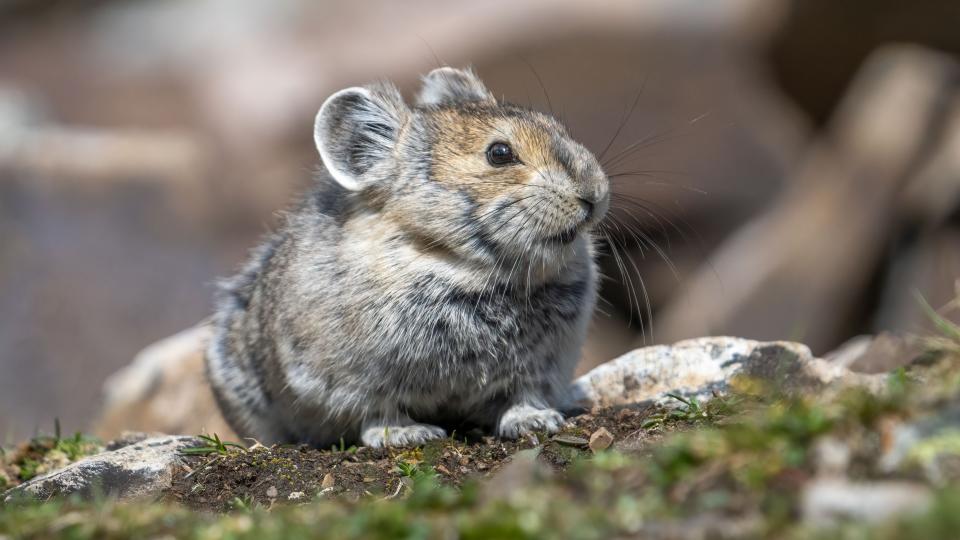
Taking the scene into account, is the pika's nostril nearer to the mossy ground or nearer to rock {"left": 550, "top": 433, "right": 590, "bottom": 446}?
rock {"left": 550, "top": 433, "right": 590, "bottom": 446}

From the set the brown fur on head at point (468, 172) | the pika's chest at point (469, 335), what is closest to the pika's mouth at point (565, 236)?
the brown fur on head at point (468, 172)

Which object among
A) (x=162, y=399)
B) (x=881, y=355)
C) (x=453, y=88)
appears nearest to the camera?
(x=881, y=355)

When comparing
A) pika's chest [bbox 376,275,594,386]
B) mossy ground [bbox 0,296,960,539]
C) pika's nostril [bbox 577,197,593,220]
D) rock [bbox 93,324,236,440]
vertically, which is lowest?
rock [bbox 93,324,236,440]

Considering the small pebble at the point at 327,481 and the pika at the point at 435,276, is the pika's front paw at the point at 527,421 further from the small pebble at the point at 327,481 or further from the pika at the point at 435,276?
the small pebble at the point at 327,481

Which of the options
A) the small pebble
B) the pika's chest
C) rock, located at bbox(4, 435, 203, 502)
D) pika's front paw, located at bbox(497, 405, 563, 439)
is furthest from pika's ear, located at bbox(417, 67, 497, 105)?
rock, located at bbox(4, 435, 203, 502)

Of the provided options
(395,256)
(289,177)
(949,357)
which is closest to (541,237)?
(395,256)

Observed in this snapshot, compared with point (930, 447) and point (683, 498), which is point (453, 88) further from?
point (930, 447)

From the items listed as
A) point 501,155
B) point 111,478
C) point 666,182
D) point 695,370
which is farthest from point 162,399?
point 666,182
